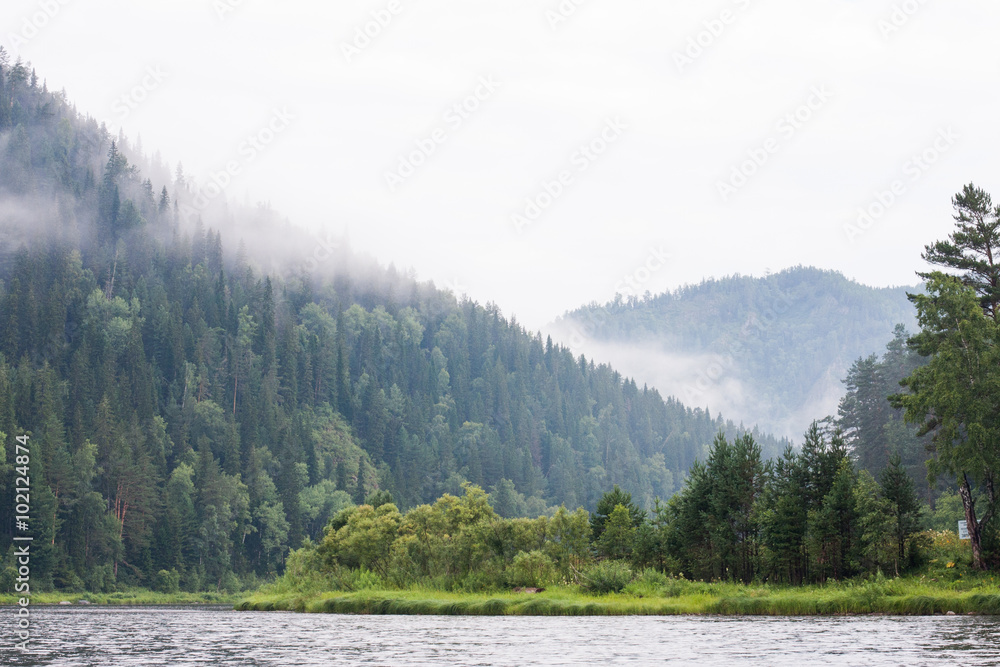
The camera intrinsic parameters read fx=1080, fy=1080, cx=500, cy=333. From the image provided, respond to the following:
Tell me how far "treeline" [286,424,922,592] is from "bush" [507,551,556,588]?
111mm

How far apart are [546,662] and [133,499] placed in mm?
153175

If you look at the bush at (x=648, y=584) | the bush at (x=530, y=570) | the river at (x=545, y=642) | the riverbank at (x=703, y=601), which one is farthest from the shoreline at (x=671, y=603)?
the river at (x=545, y=642)

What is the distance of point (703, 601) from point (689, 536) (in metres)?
13.6

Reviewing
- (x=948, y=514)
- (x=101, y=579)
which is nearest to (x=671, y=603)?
(x=948, y=514)

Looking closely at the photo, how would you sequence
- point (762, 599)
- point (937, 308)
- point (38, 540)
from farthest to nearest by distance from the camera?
point (38, 540)
point (937, 308)
point (762, 599)

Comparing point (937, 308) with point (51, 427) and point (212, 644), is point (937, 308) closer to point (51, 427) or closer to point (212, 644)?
point (212, 644)

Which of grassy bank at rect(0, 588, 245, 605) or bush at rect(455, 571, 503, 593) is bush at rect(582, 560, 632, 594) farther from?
grassy bank at rect(0, 588, 245, 605)

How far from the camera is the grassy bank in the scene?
490 feet

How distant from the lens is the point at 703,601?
257 feet

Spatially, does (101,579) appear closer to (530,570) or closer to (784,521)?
(530,570)

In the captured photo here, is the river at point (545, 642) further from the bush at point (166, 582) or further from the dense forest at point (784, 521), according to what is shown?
the bush at point (166, 582)

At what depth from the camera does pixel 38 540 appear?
155 meters

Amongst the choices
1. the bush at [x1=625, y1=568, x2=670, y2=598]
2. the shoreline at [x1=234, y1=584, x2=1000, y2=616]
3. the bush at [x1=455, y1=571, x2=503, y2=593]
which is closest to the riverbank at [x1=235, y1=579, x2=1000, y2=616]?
the shoreline at [x1=234, y1=584, x2=1000, y2=616]

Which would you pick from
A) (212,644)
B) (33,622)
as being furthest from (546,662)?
(33,622)
